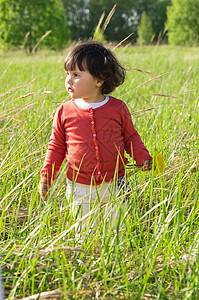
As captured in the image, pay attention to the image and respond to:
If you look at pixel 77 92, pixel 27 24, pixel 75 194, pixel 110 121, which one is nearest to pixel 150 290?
pixel 75 194

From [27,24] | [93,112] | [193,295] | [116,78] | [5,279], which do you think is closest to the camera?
[193,295]

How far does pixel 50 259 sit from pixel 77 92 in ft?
2.14

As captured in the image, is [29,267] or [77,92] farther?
[77,92]

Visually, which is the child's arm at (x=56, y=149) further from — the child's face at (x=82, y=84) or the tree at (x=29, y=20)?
the tree at (x=29, y=20)

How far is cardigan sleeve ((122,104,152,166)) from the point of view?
1461mm

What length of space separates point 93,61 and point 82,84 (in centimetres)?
10

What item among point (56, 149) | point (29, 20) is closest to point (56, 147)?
point (56, 149)

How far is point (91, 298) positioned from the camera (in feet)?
3.18

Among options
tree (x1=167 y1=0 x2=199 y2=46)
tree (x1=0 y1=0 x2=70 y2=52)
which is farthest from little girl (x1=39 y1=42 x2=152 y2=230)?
tree (x1=167 y1=0 x2=199 y2=46)

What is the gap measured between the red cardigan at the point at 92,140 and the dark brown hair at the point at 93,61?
0.11 m

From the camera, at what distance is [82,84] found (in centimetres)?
142

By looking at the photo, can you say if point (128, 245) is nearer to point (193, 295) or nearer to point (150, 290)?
point (150, 290)

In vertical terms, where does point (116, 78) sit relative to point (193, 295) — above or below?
above

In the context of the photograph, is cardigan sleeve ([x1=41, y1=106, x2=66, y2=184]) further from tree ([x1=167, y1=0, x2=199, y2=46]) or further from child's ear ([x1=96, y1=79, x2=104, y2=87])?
tree ([x1=167, y1=0, x2=199, y2=46])
